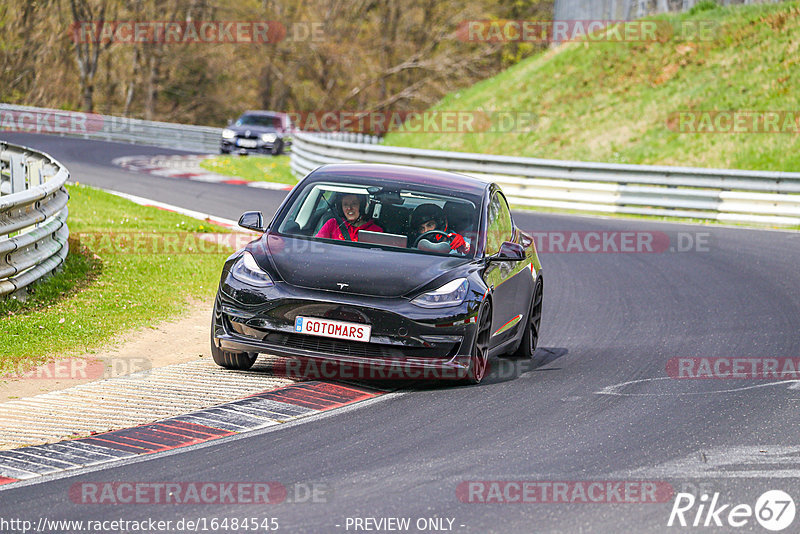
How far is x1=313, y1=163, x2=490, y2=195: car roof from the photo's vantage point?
29.7 ft

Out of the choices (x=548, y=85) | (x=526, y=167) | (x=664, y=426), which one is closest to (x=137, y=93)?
(x=548, y=85)

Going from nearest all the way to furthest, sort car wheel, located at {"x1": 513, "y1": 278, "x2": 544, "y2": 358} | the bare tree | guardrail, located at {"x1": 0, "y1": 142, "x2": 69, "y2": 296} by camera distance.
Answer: car wheel, located at {"x1": 513, "y1": 278, "x2": 544, "y2": 358} < guardrail, located at {"x1": 0, "y1": 142, "x2": 69, "y2": 296} < the bare tree

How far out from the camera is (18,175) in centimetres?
1510

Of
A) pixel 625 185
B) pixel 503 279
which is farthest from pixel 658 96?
pixel 503 279

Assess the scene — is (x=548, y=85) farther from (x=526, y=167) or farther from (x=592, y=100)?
(x=526, y=167)

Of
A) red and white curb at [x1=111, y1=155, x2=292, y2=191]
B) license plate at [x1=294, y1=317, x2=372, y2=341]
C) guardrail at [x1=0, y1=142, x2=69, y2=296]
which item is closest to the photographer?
license plate at [x1=294, y1=317, x2=372, y2=341]

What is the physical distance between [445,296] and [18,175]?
30.0 ft

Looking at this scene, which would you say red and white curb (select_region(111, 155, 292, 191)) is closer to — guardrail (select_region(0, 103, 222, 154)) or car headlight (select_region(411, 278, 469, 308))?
guardrail (select_region(0, 103, 222, 154))

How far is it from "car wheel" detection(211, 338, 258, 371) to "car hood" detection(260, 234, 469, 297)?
79 centimetres

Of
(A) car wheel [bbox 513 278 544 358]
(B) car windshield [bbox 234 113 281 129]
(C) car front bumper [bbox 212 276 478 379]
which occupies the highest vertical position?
(C) car front bumper [bbox 212 276 478 379]

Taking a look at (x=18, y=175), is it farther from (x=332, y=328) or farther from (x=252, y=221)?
(x=332, y=328)

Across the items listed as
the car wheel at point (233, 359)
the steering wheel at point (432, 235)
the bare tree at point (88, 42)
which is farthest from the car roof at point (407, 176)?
the bare tree at point (88, 42)

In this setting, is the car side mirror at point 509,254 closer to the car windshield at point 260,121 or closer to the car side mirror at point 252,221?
the car side mirror at point 252,221

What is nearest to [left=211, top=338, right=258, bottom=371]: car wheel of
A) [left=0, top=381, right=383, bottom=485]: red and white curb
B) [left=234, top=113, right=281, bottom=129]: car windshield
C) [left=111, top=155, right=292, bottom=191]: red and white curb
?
[left=0, top=381, right=383, bottom=485]: red and white curb
